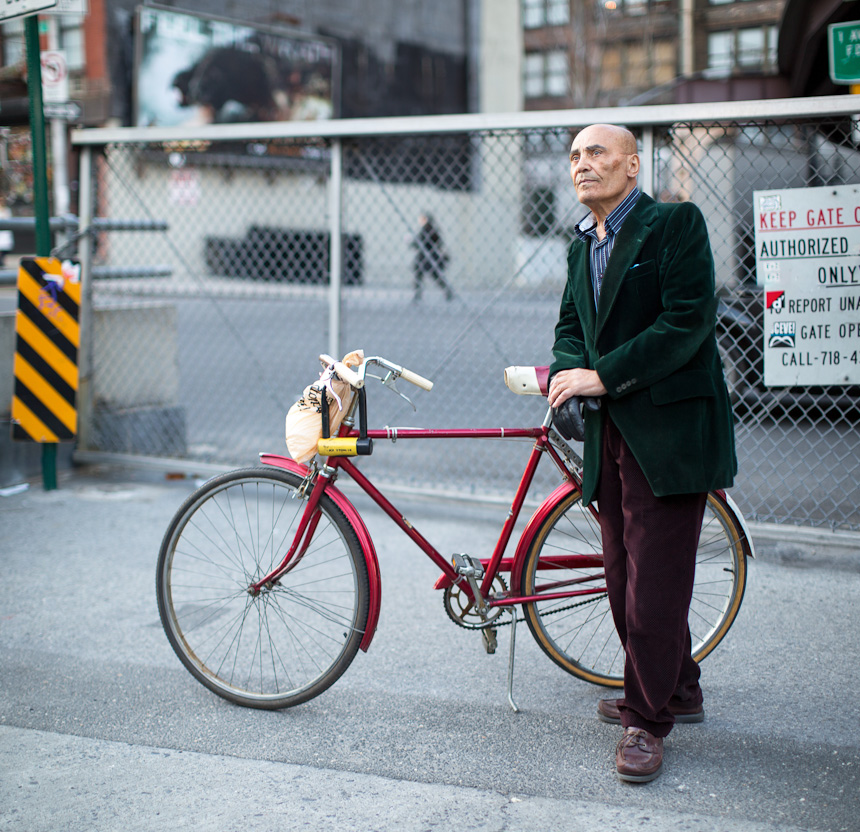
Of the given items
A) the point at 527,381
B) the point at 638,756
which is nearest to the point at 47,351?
the point at 527,381

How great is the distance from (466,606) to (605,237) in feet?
4.46

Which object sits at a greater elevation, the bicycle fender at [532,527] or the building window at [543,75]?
the building window at [543,75]

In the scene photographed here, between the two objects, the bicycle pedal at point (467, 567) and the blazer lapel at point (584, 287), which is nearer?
the blazer lapel at point (584, 287)

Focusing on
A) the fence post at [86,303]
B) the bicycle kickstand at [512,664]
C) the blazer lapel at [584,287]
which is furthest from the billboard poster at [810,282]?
the fence post at [86,303]

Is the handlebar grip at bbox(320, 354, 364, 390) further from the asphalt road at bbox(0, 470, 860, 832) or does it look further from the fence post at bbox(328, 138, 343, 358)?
the fence post at bbox(328, 138, 343, 358)

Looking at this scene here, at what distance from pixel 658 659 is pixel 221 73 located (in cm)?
3550

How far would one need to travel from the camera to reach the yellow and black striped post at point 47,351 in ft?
19.3

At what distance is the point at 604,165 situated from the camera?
284cm

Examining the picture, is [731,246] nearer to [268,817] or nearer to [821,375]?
[821,375]

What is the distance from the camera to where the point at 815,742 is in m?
3.17

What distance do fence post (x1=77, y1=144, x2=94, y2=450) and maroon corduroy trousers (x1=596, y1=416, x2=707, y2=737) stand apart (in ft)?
15.6

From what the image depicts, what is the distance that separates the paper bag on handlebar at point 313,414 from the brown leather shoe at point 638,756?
54.6 inches

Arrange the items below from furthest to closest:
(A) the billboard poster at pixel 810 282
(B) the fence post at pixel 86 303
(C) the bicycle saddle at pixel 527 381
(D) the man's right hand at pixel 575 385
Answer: (B) the fence post at pixel 86 303 < (A) the billboard poster at pixel 810 282 < (C) the bicycle saddle at pixel 527 381 < (D) the man's right hand at pixel 575 385

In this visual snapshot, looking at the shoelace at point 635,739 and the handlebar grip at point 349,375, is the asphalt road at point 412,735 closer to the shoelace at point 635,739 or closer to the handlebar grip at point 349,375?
the shoelace at point 635,739
